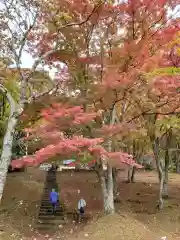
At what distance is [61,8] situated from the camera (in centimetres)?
1427

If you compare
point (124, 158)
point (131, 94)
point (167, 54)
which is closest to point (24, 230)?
point (124, 158)

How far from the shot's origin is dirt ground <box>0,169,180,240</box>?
49.1 ft

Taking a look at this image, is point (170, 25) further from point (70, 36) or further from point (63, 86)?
point (63, 86)

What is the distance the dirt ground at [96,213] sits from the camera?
15.0 m

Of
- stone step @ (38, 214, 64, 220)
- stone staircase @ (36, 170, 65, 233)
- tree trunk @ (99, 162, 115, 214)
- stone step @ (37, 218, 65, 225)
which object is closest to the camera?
tree trunk @ (99, 162, 115, 214)

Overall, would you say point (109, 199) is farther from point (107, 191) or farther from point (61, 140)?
point (61, 140)

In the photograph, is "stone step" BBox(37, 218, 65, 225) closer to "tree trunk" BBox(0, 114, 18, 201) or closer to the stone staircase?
the stone staircase

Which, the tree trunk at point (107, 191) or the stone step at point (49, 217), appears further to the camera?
the stone step at point (49, 217)

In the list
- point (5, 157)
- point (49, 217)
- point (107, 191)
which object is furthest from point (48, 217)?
point (5, 157)

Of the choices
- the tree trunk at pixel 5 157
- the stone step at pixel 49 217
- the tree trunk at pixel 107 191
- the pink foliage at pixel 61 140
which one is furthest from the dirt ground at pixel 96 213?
the pink foliage at pixel 61 140

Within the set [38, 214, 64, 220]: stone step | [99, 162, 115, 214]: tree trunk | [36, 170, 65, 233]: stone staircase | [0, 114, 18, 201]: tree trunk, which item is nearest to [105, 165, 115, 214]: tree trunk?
[99, 162, 115, 214]: tree trunk

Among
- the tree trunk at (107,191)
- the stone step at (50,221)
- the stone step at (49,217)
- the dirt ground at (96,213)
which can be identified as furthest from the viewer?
the stone step at (49,217)

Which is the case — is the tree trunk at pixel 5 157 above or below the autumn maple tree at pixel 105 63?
below

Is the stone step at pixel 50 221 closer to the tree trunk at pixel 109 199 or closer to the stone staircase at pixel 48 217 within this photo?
the stone staircase at pixel 48 217
